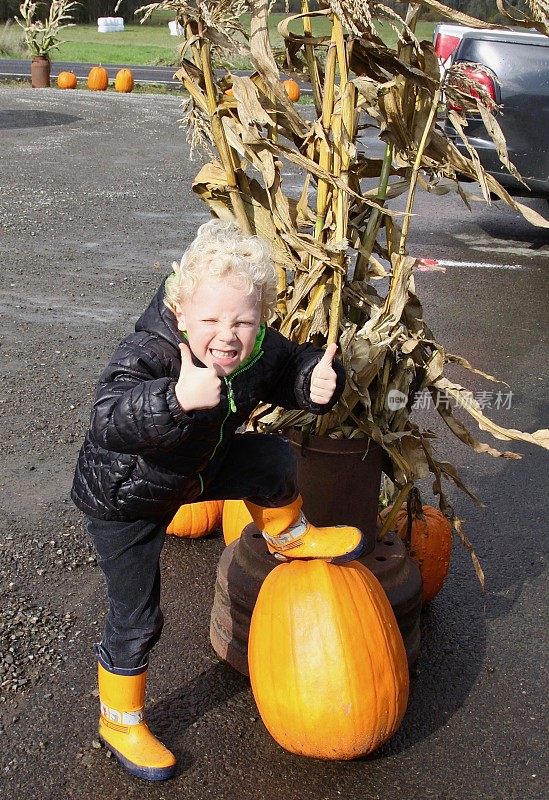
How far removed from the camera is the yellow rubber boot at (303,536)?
2.67 meters

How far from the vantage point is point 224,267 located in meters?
2.22

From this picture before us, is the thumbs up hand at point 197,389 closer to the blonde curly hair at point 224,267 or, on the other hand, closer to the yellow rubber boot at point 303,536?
the blonde curly hair at point 224,267

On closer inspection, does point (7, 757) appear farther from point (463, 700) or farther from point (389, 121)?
point (389, 121)

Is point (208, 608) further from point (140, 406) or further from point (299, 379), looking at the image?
point (140, 406)

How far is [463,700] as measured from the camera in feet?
9.57

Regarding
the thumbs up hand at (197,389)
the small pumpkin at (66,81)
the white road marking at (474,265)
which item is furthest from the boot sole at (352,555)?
the small pumpkin at (66,81)

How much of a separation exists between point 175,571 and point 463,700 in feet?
3.79

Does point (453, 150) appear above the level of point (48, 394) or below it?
above

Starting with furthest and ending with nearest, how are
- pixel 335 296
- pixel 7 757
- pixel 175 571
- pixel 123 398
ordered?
pixel 175 571 < pixel 335 296 < pixel 7 757 < pixel 123 398

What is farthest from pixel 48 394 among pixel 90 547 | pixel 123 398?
pixel 123 398

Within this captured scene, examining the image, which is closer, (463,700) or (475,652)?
(463,700)

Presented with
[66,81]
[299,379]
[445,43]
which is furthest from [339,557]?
[66,81]

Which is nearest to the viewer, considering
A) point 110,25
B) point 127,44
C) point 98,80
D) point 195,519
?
point 195,519

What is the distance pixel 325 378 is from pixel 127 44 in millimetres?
36579
